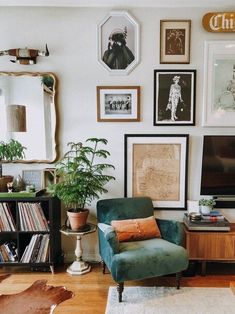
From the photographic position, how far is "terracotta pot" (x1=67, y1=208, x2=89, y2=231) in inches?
115

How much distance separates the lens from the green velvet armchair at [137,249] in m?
2.43

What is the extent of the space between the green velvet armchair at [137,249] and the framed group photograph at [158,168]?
216 mm

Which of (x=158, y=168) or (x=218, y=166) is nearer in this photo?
(x=218, y=166)

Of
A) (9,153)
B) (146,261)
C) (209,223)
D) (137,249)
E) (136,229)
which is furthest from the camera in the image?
(9,153)

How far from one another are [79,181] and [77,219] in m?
0.38

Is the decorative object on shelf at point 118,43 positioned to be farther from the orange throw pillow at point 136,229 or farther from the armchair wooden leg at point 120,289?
the armchair wooden leg at point 120,289

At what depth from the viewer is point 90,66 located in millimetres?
3197

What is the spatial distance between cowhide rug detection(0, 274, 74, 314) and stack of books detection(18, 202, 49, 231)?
52 centimetres

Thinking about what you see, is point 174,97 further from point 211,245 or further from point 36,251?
point 36,251

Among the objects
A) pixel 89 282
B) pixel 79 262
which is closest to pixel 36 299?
pixel 89 282

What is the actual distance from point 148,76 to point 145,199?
1312 millimetres

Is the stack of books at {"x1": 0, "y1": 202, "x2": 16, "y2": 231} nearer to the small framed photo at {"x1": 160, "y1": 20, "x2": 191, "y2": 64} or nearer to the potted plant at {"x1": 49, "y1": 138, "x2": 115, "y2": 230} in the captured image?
the potted plant at {"x1": 49, "y1": 138, "x2": 115, "y2": 230}

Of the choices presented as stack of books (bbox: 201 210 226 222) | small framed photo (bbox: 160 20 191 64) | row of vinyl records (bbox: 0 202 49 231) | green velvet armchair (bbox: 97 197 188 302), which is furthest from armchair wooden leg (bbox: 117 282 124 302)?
small framed photo (bbox: 160 20 191 64)

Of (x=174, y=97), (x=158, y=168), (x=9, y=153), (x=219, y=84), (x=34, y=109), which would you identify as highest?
(x=219, y=84)
